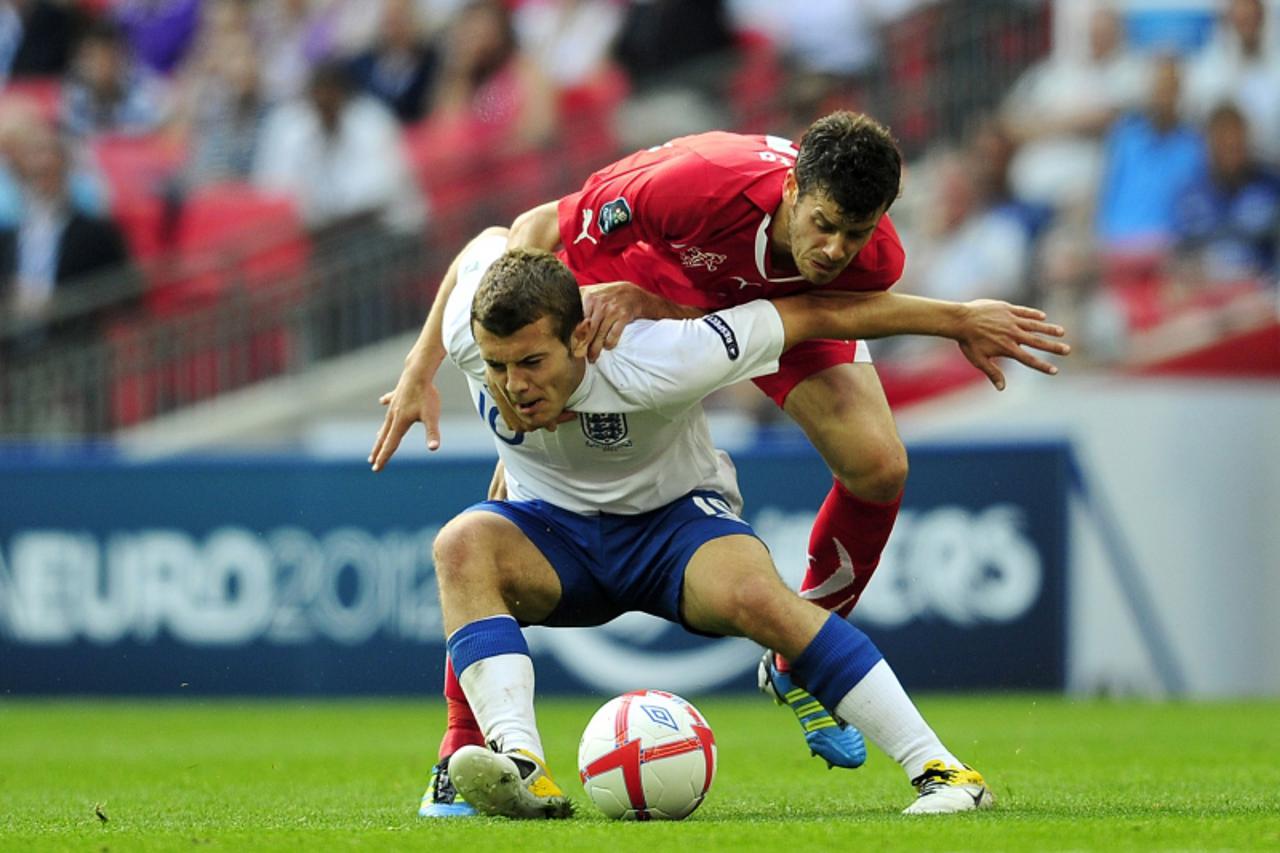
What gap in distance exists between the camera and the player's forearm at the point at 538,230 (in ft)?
20.9

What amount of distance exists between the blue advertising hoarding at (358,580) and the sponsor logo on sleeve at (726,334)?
239 inches

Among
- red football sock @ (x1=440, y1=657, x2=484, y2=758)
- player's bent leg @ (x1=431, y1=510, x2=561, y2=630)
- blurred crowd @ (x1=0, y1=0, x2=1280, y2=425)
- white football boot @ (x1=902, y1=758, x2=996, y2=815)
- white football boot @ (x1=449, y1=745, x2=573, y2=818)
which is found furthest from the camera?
blurred crowd @ (x1=0, y1=0, x2=1280, y2=425)

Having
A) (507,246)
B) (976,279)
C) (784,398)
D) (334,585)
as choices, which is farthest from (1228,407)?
(507,246)

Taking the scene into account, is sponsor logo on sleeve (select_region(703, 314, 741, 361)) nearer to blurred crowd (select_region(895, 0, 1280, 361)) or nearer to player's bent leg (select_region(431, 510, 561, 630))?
player's bent leg (select_region(431, 510, 561, 630))

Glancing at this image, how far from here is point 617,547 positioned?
19.6 ft

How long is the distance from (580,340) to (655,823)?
4.23ft

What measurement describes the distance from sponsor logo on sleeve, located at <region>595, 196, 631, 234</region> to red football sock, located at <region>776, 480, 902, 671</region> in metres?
1.14

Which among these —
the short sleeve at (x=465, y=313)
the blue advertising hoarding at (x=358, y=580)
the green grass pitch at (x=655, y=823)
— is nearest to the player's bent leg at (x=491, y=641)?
the green grass pitch at (x=655, y=823)

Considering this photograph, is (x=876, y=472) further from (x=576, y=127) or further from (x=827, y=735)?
(x=576, y=127)

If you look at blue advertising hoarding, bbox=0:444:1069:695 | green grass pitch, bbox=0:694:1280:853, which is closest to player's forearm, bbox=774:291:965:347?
green grass pitch, bbox=0:694:1280:853

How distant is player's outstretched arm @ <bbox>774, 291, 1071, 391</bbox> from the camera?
5.77 meters

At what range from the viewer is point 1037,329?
5852 mm

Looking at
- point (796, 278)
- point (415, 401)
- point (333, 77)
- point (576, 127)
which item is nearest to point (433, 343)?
point (415, 401)

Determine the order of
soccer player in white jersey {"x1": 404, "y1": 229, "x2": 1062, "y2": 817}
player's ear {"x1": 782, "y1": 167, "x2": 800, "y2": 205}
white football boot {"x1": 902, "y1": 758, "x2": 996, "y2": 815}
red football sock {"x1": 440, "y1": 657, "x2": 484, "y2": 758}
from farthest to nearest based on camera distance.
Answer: red football sock {"x1": 440, "y1": 657, "x2": 484, "y2": 758} < player's ear {"x1": 782, "y1": 167, "x2": 800, "y2": 205} < soccer player in white jersey {"x1": 404, "y1": 229, "x2": 1062, "y2": 817} < white football boot {"x1": 902, "y1": 758, "x2": 996, "y2": 815}
